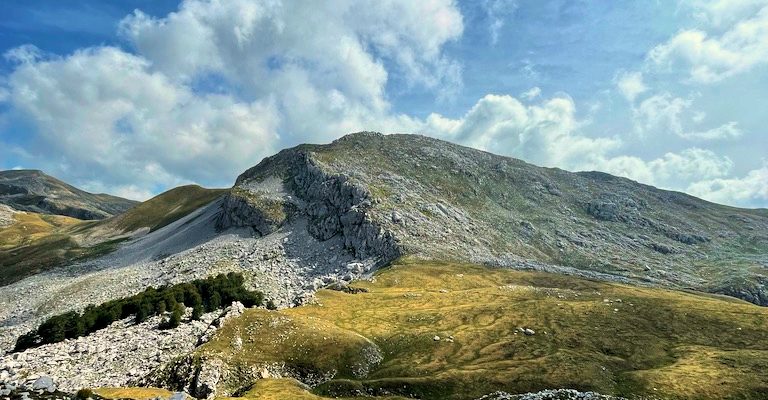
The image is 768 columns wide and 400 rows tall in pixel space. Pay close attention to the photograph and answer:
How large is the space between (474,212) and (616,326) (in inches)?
4603

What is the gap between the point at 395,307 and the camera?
96375mm

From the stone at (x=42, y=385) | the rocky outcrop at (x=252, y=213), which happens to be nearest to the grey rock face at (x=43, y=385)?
the stone at (x=42, y=385)

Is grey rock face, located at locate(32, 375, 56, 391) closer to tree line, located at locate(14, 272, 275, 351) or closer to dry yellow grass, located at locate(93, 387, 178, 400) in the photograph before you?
dry yellow grass, located at locate(93, 387, 178, 400)

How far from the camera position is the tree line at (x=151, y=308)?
77250 millimetres

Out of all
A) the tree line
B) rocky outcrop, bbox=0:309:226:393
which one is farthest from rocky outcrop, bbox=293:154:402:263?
rocky outcrop, bbox=0:309:226:393

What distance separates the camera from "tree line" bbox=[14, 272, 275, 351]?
77250mm

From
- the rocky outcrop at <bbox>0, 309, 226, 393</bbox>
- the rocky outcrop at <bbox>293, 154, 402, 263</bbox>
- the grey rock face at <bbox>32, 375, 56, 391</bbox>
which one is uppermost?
the rocky outcrop at <bbox>293, 154, 402, 263</bbox>

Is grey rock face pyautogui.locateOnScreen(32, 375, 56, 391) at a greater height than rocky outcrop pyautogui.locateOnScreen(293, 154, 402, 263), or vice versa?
rocky outcrop pyautogui.locateOnScreen(293, 154, 402, 263)

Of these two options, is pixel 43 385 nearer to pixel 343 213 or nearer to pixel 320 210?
pixel 343 213

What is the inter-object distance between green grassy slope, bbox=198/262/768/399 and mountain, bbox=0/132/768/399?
34 cm

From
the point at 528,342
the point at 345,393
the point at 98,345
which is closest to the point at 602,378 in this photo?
the point at 528,342

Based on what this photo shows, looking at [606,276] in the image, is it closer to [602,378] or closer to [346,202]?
[346,202]

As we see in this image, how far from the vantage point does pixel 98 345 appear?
66.9m

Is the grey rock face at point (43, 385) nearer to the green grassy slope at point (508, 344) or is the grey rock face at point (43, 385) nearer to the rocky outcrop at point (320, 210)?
the green grassy slope at point (508, 344)
